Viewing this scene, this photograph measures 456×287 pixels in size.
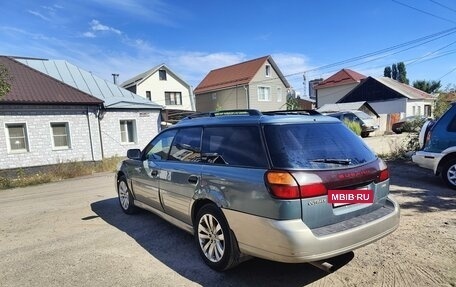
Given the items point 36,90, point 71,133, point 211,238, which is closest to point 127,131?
point 71,133

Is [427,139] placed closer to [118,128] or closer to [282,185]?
[282,185]

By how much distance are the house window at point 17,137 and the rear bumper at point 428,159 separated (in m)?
14.3

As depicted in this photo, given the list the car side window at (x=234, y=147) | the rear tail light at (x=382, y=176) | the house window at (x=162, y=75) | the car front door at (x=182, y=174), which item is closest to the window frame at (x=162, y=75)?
the house window at (x=162, y=75)

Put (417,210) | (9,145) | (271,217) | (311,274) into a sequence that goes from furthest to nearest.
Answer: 1. (9,145)
2. (417,210)
3. (311,274)
4. (271,217)

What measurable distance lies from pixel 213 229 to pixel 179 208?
2.59ft

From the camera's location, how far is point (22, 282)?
381cm

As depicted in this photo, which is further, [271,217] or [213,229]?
[213,229]

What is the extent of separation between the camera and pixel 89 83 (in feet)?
59.2

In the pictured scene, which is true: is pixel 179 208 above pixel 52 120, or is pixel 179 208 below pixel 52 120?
below

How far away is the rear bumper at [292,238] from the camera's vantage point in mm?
2914

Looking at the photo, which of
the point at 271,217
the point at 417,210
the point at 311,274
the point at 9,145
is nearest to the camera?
the point at 271,217

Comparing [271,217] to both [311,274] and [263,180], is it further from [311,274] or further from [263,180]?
[311,274]

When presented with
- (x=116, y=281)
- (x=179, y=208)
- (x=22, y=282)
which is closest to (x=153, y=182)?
(x=179, y=208)

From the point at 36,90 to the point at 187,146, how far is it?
13.1 metres
